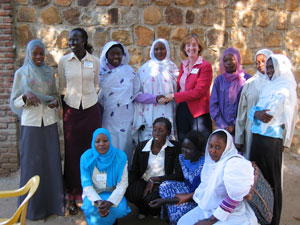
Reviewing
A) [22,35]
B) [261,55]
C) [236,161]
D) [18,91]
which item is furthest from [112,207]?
[22,35]

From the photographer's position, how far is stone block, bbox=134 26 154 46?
15.6 ft

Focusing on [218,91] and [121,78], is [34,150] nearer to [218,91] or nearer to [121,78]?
[121,78]

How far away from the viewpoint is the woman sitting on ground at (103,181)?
9.41ft

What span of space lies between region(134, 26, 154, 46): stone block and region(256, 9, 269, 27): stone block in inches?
Answer: 72.1

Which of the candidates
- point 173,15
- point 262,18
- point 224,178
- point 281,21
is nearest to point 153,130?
point 224,178

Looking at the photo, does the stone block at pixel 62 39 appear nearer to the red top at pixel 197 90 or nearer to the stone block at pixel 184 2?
the stone block at pixel 184 2

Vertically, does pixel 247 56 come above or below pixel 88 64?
above

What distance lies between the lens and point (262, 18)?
510cm

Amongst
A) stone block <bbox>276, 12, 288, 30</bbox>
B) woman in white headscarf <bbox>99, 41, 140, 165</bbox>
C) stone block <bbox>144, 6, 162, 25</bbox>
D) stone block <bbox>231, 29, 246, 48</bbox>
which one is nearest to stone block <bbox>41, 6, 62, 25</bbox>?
stone block <bbox>144, 6, 162, 25</bbox>

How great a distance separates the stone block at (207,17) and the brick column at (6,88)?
9.48ft

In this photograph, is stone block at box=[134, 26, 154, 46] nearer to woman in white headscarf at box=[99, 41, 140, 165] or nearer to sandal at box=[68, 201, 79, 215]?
woman in white headscarf at box=[99, 41, 140, 165]

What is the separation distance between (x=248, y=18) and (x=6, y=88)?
396 centimetres

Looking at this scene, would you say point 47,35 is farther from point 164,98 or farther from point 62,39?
point 164,98

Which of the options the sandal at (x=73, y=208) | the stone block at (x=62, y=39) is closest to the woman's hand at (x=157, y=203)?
the sandal at (x=73, y=208)
